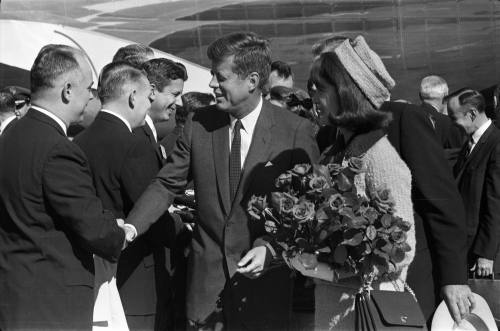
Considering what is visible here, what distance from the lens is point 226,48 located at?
4.00m

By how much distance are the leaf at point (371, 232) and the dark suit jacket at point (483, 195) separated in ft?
9.64

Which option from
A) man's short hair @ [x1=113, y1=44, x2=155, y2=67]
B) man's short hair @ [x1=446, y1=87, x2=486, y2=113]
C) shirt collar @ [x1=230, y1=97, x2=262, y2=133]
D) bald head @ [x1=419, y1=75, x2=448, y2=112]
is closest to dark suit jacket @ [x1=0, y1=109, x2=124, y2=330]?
shirt collar @ [x1=230, y1=97, x2=262, y2=133]

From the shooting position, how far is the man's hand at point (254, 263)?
3.43 meters

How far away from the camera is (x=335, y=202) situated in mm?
3066

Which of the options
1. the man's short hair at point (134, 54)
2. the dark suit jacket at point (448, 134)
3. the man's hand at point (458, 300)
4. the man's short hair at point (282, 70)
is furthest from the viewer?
the dark suit jacket at point (448, 134)

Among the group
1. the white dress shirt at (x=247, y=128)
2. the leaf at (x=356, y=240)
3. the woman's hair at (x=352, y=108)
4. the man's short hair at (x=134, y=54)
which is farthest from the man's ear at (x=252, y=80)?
the man's short hair at (x=134, y=54)

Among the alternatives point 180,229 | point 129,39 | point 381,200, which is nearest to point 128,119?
point 180,229

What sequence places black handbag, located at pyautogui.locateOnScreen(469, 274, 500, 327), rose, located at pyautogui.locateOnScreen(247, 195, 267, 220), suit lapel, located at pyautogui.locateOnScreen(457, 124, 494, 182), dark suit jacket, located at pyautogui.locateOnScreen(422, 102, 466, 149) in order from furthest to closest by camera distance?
dark suit jacket, located at pyautogui.locateOnScreen(422, 102, 466, 149) → suit lapel, located at pyautogui.locateOnScreen(457, 124, 494, 182) → black handbag, located at pyautogui.locateOnScreen(469, 274, 500, 327) → rose, located at pyautogui.locateOnScreen(247, 195, 267, 220)

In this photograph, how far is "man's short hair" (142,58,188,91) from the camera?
516 centimetres

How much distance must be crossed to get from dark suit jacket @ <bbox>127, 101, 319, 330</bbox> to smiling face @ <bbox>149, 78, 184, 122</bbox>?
1.13 m

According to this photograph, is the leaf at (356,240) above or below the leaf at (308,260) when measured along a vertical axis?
above

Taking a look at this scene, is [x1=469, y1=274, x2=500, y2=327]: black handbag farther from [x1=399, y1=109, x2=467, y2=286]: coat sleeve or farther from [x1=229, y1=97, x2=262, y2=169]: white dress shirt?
[x1=229, y1=97, x2=262, y2=169]: white dress shirt

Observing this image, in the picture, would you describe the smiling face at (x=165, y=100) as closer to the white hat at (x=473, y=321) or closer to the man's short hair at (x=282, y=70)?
the man's short hair at (x=282, y=70)

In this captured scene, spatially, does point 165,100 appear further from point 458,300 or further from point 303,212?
point 458,300
